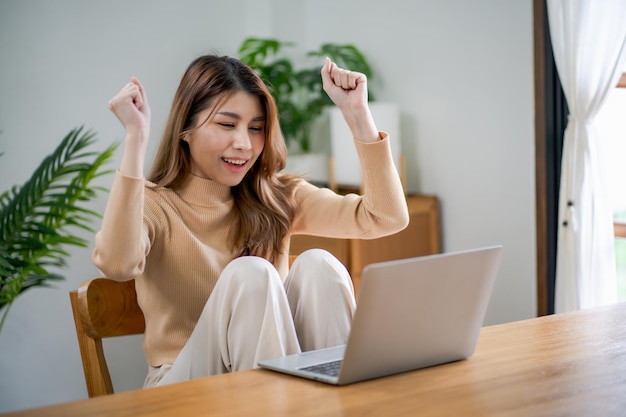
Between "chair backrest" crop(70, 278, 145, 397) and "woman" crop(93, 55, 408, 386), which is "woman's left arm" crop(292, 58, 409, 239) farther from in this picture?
"chair backrest" crop(70, 278, 145, 397)

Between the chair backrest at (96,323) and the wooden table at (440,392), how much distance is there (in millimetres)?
585

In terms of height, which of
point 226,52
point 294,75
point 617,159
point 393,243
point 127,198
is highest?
point 226,52

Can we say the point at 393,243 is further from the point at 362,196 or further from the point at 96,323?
the point at 96,323

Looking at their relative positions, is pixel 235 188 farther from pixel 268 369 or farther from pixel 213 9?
pixel 213 9

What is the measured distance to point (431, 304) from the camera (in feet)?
4.20

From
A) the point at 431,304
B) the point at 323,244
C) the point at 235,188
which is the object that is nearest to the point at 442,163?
the point at 323,244

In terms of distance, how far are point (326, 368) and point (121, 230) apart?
0.56 metres

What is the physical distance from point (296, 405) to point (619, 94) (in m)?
2.45

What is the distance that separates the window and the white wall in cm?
29

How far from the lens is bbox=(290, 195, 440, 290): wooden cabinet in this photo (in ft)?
12.1

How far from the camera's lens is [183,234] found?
1.94 metres

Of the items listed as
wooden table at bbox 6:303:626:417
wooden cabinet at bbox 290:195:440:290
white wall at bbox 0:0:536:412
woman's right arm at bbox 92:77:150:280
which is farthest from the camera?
wooden cabinet at bbox 290:195:440:290

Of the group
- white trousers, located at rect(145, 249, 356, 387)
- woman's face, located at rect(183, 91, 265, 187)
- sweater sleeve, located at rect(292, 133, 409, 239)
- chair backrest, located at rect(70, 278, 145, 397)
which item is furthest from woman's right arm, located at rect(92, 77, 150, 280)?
sweater sleeve, located at rect(292, 133, 409, 239)

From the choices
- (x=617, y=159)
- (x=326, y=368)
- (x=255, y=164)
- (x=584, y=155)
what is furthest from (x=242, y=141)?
(x=617, y=159)
